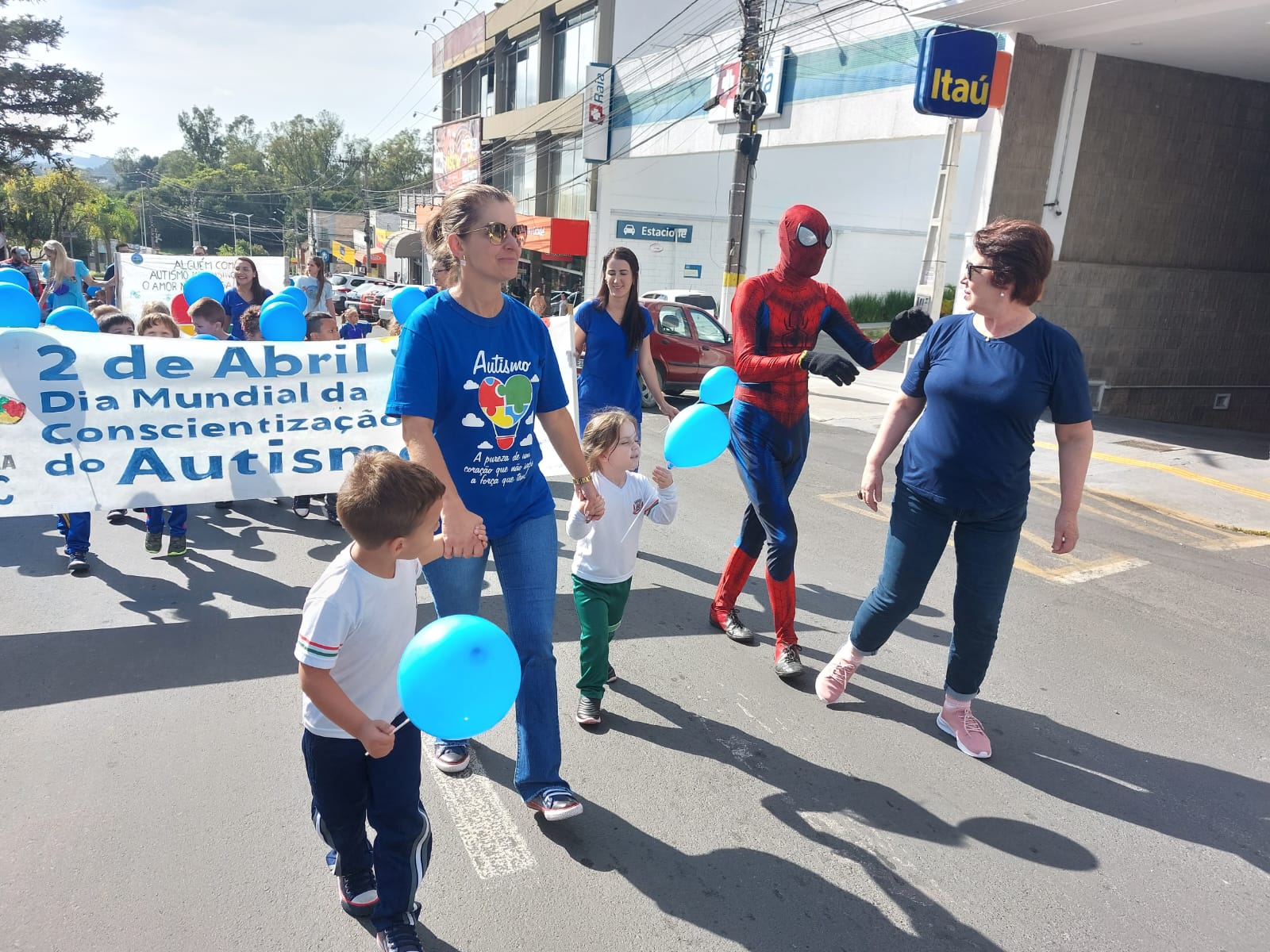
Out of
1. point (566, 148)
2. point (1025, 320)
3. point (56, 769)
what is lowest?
point (56, 769)

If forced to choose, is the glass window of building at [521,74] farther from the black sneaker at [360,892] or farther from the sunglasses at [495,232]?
the black sneaker at [360,892]

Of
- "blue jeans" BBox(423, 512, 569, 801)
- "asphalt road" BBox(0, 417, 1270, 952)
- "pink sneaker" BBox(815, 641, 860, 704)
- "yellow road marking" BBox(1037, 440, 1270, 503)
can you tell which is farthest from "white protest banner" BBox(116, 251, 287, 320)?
"yellow road marking" BBox(1037, 440, 1270, 503)

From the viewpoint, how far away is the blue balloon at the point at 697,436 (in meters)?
→ 3.83

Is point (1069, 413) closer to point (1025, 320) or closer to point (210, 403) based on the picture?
point (1025, 320)

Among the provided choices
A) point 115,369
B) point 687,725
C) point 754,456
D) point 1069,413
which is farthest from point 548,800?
point 115,369

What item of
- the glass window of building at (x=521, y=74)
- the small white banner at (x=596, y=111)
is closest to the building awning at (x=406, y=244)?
the glass window of building at (x=521, y=74)

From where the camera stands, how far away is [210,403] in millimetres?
4996

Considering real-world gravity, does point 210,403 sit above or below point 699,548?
above

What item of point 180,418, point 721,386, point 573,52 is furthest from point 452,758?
point 573,52

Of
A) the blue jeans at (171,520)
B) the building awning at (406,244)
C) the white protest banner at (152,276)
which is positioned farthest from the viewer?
the building awning at (406,244)

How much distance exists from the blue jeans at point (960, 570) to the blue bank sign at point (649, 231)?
26.9m

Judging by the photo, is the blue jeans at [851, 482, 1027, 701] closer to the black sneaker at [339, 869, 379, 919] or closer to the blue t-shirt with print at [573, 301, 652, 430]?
the blue t-shirt with print at [573, 301, 652, 430]

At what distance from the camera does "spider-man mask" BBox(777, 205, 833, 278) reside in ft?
12.5

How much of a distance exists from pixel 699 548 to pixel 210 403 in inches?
131
